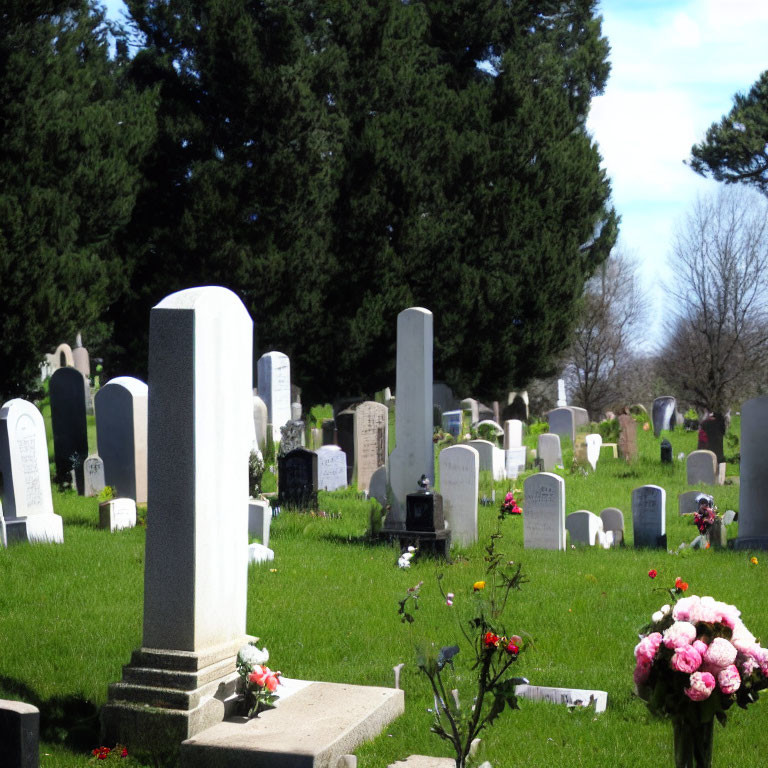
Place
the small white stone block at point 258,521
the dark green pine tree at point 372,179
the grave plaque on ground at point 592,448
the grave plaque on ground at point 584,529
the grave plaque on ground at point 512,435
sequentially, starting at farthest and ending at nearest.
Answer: the dark green pine tree at point 372,179
the grave plaque on ground at point 512,435
the grave plaque on ground at point 592,448
the grave plaque on ground at point 584,529
the small white stone block at point 258,521

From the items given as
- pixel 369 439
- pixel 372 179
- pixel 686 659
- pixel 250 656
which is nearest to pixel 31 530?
pixel 250 656

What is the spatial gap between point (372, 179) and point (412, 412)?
51.1ft

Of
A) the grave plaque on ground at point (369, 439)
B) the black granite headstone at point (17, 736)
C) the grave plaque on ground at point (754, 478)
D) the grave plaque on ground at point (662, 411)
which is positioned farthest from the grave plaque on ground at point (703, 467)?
the black granite headstone at point (17, 736)

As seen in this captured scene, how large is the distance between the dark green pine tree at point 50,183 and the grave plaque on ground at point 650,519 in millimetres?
12045

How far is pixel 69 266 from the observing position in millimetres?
19250

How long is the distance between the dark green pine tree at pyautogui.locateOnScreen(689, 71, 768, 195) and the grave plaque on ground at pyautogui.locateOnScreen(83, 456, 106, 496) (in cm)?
1958

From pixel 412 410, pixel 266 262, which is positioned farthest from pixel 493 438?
pixel 412 410

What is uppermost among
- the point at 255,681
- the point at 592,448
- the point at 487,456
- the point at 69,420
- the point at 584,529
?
the point at 69,420

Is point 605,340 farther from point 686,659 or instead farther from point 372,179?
point 686,659

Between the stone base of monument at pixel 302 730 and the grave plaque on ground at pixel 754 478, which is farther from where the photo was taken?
the grave plaque on ground at pixel 754 478

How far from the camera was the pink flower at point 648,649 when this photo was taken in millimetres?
3975

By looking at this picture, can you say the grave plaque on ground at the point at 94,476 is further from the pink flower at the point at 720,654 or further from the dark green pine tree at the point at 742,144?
the dark green pine tree at the point at 742,144

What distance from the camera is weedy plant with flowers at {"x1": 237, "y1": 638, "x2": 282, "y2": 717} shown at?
5238 millimetres

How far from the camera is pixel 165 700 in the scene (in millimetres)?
5152
